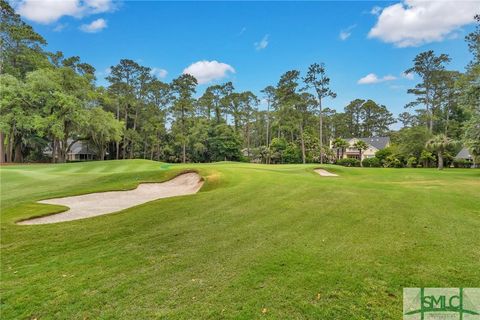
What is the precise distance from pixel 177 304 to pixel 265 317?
109 cm

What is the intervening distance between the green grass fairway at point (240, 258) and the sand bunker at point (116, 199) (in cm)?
69

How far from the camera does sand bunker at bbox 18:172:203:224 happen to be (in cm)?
756

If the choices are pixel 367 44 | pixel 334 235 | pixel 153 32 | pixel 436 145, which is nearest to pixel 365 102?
pixel 436 145

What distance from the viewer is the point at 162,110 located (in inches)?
1900

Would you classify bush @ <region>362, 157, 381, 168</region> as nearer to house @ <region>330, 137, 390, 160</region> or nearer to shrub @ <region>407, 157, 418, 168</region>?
shrub @ <region>407, 157, 418, 168</region>

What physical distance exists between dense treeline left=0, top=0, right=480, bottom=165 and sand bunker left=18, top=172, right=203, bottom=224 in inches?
826

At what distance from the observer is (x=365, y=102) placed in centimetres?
7044

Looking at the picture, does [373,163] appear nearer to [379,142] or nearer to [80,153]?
[379,142]

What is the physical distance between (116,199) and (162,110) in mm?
41061

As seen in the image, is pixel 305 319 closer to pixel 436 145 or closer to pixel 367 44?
pixel 367 44

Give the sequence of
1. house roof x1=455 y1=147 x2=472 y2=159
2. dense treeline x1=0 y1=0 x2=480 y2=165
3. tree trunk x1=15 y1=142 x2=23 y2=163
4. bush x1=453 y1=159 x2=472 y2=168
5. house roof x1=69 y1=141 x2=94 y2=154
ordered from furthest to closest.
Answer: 1. house roof x1=69 y1=141 x2=94 y2=154
2. house roof x1=455 y1=147 x2=472 y2=159
3. bush x1=453 y1=159 x2=472 y2=168
4. tree trunk x1=15 y1=142 x2=23 y2=163
5. dense treeline x1=0 y1=0 x2=480 y2=165

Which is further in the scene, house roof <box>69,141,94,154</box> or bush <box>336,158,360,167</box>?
house roof <box>69,141,94,154</box>

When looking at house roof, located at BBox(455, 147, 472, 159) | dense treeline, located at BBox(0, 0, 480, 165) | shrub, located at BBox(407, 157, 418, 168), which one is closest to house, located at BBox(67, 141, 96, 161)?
dense treeline, located at BBox(0, 0, 480, 165)

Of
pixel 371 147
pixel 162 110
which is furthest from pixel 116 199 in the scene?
pixel 371 147
